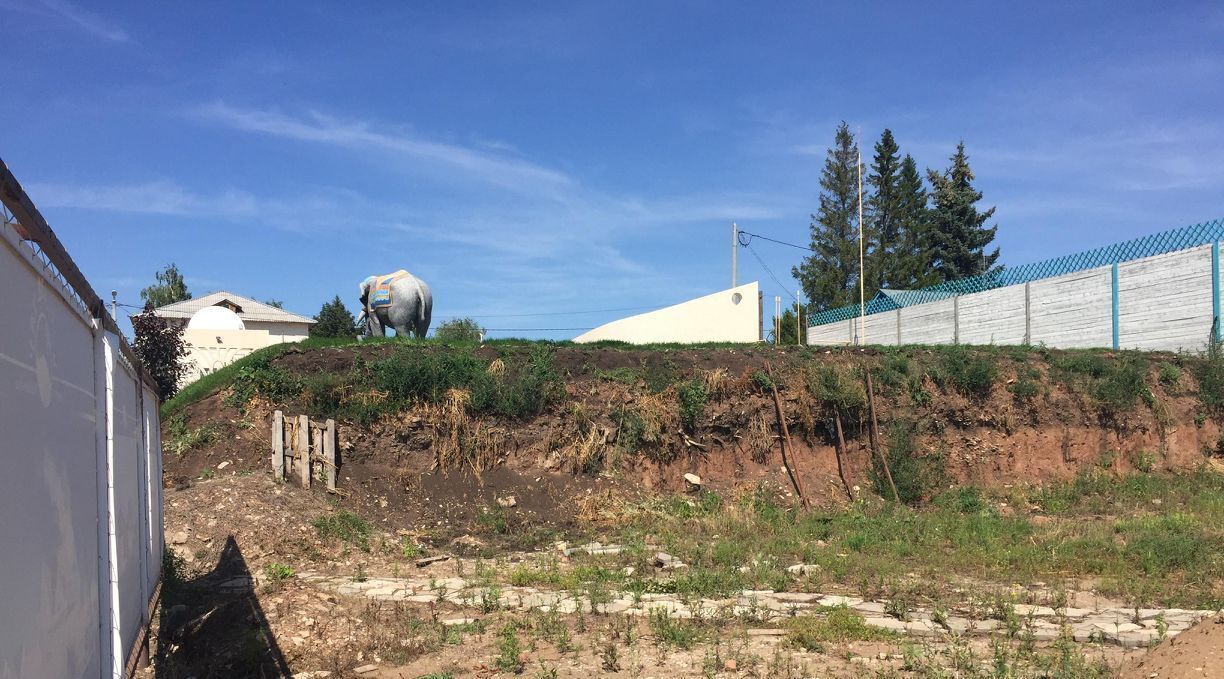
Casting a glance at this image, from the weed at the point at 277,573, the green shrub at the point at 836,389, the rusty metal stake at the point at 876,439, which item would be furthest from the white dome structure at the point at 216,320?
the rusty metal stake at the point at 876,439

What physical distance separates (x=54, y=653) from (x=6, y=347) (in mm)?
1120

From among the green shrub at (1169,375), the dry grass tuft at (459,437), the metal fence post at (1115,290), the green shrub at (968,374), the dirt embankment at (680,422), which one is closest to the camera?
the dirt embankment at (680,422)

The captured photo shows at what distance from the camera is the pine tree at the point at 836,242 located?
45594mm

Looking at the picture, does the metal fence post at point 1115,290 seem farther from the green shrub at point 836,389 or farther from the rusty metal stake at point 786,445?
the rusty metal stake at point 786,445

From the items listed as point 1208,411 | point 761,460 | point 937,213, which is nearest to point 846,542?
point 761,460

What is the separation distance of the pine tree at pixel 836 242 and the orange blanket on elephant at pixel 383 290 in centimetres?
3060

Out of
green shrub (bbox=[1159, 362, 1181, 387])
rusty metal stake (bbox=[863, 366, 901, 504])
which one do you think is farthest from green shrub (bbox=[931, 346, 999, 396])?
green shrub (bbox=[1159, 362, 1181, 387])

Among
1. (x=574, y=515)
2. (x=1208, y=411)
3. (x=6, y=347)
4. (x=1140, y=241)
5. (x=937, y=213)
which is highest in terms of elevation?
(x=937, y=213)

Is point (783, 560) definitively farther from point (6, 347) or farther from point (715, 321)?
point (715, 321)

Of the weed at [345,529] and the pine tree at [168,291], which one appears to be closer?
the weed at [345,529]

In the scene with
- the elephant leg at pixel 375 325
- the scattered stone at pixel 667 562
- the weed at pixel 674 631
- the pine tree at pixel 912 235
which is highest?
the pine tree at pixel 912 235

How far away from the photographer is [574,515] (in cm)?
1383

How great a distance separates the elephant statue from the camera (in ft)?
58.4

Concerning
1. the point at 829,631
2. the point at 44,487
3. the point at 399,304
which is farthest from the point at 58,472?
the point at 399,304
